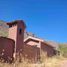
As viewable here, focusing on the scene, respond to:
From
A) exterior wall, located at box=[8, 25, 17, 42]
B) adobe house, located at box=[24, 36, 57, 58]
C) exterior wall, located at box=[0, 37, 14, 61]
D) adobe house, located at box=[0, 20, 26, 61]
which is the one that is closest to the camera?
exterior wall, located at box=[0, 37, 14, 61]

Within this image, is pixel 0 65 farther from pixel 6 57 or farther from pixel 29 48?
pixel 29 48

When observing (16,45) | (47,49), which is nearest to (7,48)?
(16,45)

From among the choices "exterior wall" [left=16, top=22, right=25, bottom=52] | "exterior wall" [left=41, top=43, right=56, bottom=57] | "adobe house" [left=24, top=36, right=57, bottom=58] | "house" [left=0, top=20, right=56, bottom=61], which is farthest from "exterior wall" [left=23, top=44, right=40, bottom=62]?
"exterior wall" [left=41, top=43, right=56, bottom=57]

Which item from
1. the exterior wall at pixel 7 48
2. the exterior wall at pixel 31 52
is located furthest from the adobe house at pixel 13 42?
the exterior wall at pixel 31 52

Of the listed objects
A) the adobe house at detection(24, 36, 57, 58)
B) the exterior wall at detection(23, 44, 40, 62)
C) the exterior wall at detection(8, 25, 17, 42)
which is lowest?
the exterior wall at detection(23, 44, 40, 62)

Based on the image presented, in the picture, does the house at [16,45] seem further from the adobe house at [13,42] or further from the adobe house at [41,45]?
the adobe house at [41,45]

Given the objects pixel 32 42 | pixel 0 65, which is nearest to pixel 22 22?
pixel 32 42

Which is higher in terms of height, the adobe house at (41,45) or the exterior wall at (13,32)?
the exterior wall at (13,32)

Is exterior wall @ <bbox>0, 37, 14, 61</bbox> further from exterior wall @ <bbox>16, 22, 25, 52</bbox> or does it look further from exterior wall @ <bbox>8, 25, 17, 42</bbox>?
exterior wall @ <bbox>8, 25, 17, 42</bbox>

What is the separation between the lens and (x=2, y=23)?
64.2 meters

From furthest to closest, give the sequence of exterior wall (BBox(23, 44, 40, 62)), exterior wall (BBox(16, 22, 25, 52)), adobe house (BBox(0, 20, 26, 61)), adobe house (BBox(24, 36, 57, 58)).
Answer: adobe house (BBox(24, 36, 57, 58))
exterior wall (BBox(23, 44, 40, 62))
exterior wall (BBox(16, 22, 25, 52))
adobe house (BBox(0, 20, 26, 61))

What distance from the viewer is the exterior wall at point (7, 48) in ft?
69.9

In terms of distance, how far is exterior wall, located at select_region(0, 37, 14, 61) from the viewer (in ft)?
69.9

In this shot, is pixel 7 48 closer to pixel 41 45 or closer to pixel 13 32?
pixel 13 32
